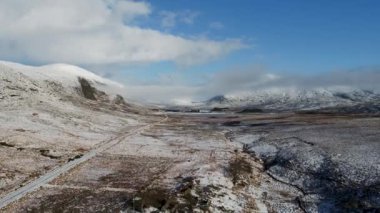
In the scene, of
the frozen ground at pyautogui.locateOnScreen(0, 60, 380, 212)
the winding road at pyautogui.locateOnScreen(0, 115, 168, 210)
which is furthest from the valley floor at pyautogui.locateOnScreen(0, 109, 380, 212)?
the winding road at pyautogui.locateOnScreen(0, 115, 168, 210)

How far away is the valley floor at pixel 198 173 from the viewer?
40.9m

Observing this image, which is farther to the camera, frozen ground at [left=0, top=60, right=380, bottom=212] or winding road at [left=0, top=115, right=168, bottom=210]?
winding road at [left=0, top=115, right=168, bottom=210]

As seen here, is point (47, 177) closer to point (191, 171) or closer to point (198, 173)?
point (191, 171)

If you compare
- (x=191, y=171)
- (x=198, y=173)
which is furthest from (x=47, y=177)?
(x=198, y=173)

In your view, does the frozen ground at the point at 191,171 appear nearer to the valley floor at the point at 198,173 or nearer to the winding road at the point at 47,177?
the valley floor at the point at 198,173

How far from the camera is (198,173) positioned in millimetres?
51406

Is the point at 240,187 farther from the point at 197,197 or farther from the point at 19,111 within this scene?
the point at 19,111

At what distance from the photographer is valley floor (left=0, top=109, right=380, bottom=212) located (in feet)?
134

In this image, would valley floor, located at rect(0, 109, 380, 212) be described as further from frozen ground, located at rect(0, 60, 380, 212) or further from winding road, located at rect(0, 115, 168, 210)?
winding road, located at rect(0, 115, 168, 210)

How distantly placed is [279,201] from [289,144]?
2838 centimetres

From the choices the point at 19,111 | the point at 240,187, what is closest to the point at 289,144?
the point at 240,187

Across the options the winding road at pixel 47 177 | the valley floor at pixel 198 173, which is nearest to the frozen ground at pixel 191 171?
the valley floor at pixel 198 173

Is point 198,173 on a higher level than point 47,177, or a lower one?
higher

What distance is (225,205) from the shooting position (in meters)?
40.7
